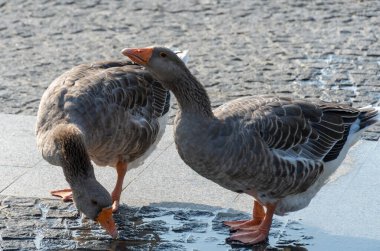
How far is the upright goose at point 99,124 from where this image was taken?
695 centimetres

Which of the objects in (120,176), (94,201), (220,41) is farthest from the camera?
(220,41)

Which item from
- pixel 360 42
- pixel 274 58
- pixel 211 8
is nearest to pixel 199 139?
pixel 274 58

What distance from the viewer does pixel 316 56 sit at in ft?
39.0

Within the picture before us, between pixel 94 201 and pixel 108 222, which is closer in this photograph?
pixel 94 201

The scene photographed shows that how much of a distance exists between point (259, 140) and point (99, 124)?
4.25 ft

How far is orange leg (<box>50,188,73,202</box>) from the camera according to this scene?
7.96 meters

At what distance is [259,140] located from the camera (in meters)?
7.05

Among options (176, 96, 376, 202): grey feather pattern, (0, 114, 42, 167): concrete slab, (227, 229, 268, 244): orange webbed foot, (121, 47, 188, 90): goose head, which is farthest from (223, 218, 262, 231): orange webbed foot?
(0, 114, 42, 167): concrete slab

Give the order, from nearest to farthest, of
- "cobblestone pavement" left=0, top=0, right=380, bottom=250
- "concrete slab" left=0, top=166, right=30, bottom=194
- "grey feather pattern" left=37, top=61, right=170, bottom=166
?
"grey feather pattern" left=37, top=61, right=170, bottom=166, "concrete slab" left=0, top=166, right=30, bottom=194, "cobblestone pavement" left=0, top=0, right=380, bottom=250

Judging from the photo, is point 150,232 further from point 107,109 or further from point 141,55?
point 141,55

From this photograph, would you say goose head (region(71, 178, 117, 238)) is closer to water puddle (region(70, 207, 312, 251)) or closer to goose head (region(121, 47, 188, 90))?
water puddle (region(70, 207, 312, 251))

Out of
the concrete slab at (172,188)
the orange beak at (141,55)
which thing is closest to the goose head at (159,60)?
the orange beak at (141,55)

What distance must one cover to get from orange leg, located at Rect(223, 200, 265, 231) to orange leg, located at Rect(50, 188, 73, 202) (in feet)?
4.55

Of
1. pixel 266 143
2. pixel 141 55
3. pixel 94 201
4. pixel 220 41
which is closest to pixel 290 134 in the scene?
pixel 266 143
